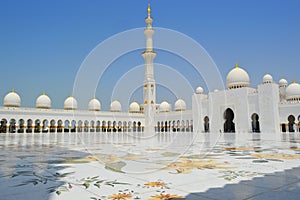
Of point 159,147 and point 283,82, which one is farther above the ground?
point 283,82

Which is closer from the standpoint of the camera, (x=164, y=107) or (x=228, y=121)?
(x=228, y=121)

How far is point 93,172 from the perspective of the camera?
2.76 metres

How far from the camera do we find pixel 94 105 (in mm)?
32219

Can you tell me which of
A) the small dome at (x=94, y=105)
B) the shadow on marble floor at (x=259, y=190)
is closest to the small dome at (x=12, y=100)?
the small dome at (x=94, y=105)

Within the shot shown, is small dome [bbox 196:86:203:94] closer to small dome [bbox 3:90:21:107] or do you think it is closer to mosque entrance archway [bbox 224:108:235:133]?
mosque entrance archway [bbox 224:108:235:133]

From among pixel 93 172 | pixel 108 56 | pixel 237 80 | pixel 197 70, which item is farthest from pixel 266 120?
pixel 93 172

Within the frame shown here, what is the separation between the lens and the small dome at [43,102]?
2804 centimetres

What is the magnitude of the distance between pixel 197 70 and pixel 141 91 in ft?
57.8

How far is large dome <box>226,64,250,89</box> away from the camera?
22453mm

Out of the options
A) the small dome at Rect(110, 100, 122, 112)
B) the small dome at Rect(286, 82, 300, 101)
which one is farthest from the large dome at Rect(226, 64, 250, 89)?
the small dome at Rect(110, 100, 122, 112)

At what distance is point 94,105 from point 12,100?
963 cm

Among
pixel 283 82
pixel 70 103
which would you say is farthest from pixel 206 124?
pixel 70 103

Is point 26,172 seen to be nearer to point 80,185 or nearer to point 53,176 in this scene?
point 53,176

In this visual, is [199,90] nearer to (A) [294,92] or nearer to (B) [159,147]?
(A) [294,92]
